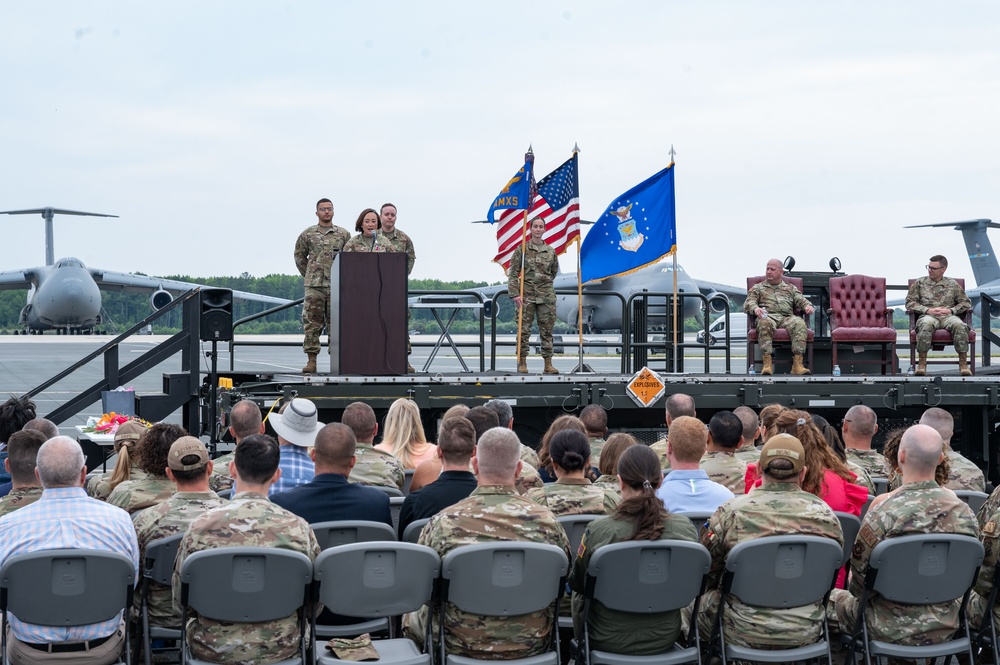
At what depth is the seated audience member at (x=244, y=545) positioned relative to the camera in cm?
398

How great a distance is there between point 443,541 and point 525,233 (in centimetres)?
824

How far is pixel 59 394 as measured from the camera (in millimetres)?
24375

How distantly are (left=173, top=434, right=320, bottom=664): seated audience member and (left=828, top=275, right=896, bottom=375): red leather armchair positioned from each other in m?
9.50

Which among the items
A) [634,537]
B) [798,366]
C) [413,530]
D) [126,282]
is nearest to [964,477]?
[634,537]

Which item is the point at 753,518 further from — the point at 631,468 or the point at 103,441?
the point at 103,441

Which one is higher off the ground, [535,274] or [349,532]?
[535,274]

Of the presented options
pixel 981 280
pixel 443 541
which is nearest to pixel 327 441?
pixel 443 541

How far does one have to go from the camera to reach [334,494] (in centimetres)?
483

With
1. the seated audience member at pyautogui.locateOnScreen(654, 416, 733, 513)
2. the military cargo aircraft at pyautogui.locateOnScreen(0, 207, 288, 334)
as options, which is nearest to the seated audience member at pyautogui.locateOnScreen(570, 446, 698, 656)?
the seated audience member at pyautogui.locateOnScreen(654, 416, 733, 513)

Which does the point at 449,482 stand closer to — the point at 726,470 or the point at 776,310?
the point at 726,470

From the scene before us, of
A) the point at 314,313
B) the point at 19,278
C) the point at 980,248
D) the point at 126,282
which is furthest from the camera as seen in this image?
the point at 126,282

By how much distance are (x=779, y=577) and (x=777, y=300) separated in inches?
332

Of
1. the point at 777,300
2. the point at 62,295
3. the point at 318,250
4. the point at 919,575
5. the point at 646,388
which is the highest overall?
the point at 62,295

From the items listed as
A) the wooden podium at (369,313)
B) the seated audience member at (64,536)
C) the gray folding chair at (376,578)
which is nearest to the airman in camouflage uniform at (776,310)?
the wooden podium at (369,313)
